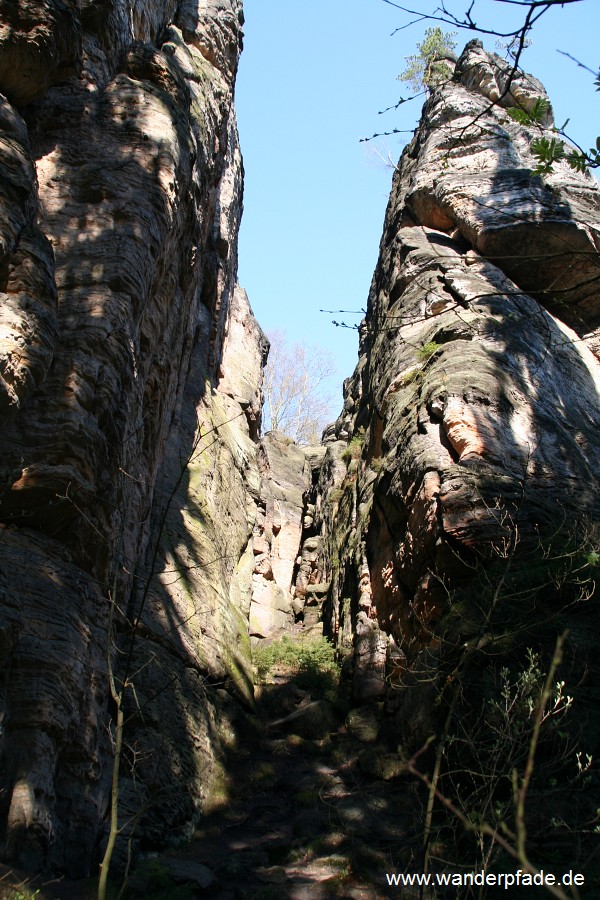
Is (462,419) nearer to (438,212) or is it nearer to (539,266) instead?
(539,266)

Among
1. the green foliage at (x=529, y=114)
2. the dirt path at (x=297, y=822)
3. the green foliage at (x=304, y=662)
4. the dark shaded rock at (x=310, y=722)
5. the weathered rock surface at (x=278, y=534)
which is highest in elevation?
the weathered rock surface at (x=278, y=534)

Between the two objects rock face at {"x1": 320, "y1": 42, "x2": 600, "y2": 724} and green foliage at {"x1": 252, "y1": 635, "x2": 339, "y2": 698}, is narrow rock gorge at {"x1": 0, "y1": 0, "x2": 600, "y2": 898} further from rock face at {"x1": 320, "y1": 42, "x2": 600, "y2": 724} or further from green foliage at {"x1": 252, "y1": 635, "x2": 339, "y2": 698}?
green foliage at {"x1": 252, "y1": 635, "x2": 339, "y2": 698}

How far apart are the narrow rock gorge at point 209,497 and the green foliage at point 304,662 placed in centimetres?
33

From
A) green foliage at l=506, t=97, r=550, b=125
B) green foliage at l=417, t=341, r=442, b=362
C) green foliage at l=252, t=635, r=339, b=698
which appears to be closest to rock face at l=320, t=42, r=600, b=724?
green foliage at l=417, t=341, r=442, b=362

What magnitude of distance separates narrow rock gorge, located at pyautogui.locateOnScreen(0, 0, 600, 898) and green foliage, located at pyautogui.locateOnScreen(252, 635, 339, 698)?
0.33 metres

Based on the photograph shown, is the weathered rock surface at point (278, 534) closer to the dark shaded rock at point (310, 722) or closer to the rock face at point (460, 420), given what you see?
the rock face at point (460, 420)

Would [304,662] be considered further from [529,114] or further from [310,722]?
[529,114]

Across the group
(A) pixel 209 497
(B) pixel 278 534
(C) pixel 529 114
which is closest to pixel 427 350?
(A) pixel 209 497

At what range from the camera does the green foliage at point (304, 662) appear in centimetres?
1191

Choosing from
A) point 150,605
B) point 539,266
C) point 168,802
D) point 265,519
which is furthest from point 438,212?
point 168,802

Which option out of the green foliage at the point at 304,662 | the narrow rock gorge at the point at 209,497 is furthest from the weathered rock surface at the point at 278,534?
the green foliage at the point at 304,662

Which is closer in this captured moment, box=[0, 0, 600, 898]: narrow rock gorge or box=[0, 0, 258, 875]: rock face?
box=[0, 0, 258, 875]: rock face

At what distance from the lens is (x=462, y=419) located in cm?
1030

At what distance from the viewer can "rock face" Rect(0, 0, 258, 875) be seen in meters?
5.32
